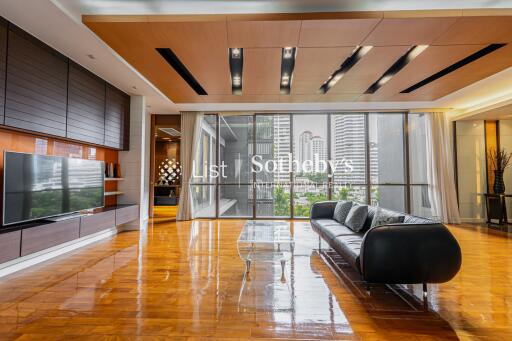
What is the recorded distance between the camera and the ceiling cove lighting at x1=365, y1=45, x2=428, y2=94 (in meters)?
3.14

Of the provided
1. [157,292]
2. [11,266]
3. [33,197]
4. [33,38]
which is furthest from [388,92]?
[11,266]

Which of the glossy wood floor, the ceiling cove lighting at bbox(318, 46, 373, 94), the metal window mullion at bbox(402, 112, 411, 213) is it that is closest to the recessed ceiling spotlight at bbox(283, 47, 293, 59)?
the ceiling cove lighting at bbox(318, 46, 373, 94)

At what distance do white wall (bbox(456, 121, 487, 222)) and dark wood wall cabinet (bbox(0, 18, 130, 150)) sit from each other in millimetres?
8006

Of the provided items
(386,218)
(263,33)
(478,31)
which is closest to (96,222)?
(263,33)

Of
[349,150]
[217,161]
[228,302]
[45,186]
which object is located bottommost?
[228,302]

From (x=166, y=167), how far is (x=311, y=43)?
684cm

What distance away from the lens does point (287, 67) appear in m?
3.69

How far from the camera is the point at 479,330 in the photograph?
1.85m

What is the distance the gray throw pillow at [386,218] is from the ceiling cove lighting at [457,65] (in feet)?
7.92

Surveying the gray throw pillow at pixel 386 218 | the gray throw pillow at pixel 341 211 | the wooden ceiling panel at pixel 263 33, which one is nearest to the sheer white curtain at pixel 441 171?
the gray throw pillow at pixel 341 211

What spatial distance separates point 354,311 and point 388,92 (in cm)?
395

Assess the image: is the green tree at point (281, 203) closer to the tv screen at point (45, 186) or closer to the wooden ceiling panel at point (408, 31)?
the tv screen at point (45, 186)

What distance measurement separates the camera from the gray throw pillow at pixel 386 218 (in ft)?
8.77

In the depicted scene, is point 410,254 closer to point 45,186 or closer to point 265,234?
point 265,234
